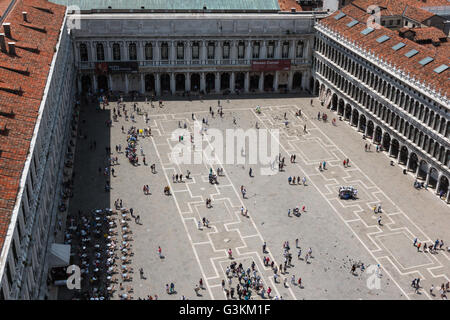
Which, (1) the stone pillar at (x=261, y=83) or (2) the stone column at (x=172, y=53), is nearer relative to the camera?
(2) the stone column at (x=172, y=53)

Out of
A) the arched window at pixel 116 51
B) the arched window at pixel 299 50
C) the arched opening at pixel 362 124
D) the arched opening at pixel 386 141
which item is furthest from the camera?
the arched window at pixel 299 50

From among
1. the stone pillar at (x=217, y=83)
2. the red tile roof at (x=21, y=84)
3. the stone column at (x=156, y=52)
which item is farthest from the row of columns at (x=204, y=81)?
the red tile roof at (x=21, y=84)

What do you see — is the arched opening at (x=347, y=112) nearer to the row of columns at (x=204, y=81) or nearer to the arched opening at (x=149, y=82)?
the row of columns at (x=204, y=81)

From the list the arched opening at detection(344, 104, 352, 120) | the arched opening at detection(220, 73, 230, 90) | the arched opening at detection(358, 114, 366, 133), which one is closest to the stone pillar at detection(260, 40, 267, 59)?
the arched opening at detection(220, 73, 230, 90)

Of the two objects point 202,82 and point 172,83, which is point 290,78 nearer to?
point 202,82

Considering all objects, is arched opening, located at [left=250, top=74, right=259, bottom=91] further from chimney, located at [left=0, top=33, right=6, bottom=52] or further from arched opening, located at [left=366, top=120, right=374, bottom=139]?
chimney, located at [left=0, top=33, right=6, bottom=52]
